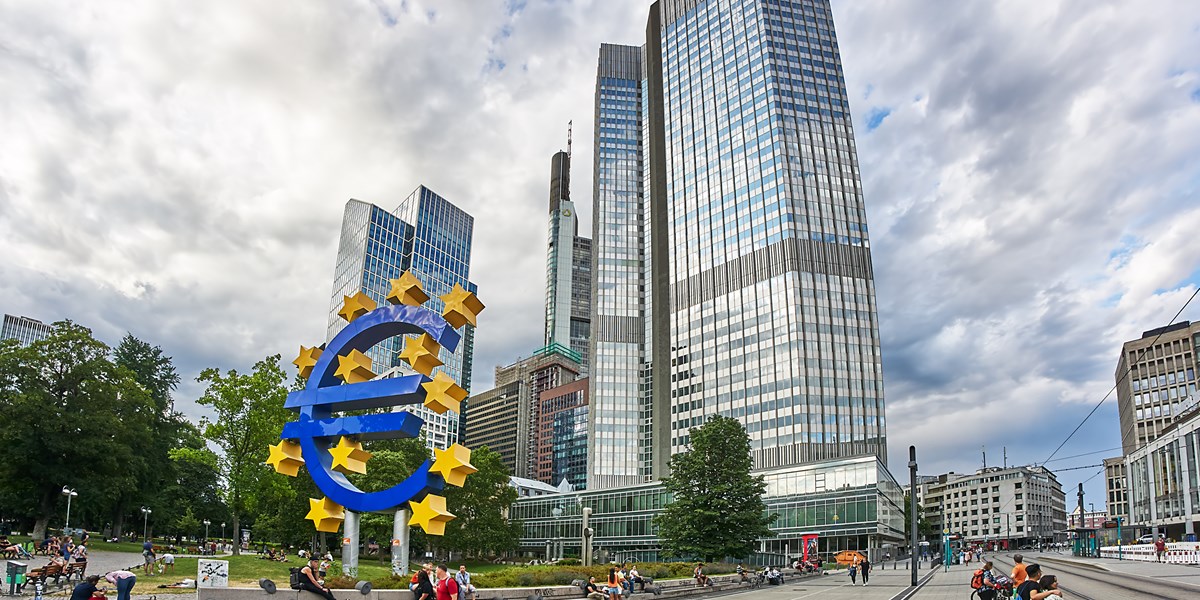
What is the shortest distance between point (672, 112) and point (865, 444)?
64.1 meters

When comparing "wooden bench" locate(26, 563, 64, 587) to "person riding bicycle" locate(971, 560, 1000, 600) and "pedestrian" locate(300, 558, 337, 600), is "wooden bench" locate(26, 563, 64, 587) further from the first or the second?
"person riding bicycle" locate(971, 560, 1000, 600)

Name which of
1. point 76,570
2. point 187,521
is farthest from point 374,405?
point 187,521

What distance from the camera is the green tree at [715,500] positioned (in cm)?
4531

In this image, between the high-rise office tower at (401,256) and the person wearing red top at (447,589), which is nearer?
the person wearing red top at (447,589)

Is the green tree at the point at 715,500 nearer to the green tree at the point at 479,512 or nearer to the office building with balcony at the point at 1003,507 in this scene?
the green tree at the point at 479,512

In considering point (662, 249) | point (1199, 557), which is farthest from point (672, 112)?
point (1199, 557)

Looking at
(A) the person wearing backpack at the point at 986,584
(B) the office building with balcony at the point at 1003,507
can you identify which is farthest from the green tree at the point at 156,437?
(B) the office building with balcony at the point at 1003,507

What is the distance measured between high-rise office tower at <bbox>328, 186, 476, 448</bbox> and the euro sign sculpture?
14075cm

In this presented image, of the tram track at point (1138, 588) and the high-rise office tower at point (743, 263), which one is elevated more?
the high-rise office tower at point (743, 263)

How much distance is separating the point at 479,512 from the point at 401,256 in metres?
132

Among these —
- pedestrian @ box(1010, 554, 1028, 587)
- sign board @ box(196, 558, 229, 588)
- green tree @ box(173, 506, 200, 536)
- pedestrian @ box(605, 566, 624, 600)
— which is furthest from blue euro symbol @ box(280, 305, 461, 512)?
green tree @ box(173, 506, 200, 536)

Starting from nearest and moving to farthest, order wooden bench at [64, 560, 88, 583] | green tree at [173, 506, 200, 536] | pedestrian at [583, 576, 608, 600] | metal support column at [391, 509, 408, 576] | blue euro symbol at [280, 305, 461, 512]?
wooden bench at [64, 560, 88, 583] < pedestrian at [583, 576, 608, 600] < blue euro symbol at [280, 305, 461, 512] < metal support column at [391, 509, 408, 576] < green tree at [173, 506, 200, 536]

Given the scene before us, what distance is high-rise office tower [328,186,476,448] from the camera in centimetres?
17375

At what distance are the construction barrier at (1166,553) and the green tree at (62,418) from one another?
2662 inches
